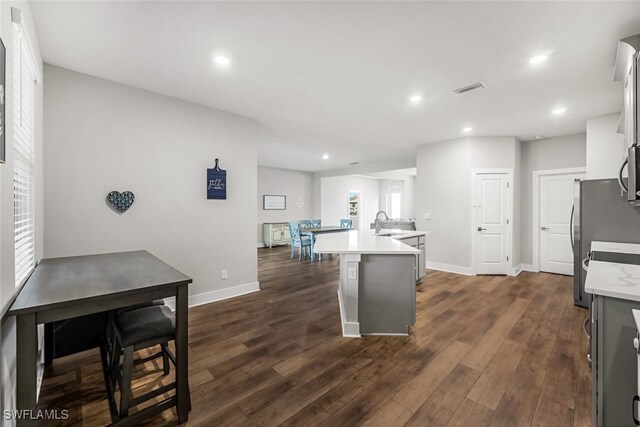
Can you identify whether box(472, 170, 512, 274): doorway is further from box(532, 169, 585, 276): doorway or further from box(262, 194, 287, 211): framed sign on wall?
box(262, 194, 287, 211): framed sign on wall

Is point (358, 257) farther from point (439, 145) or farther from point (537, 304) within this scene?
point (439, 145)

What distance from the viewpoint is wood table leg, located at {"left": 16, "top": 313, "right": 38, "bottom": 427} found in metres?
1.13

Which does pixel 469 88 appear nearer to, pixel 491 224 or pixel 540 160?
pixel 491 224

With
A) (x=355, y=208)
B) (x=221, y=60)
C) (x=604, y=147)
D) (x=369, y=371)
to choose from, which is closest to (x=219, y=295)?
(x=369, y=371)

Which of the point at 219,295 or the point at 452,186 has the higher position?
the point at 452,186

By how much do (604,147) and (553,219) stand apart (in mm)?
1713

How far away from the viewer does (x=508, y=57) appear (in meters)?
2.36

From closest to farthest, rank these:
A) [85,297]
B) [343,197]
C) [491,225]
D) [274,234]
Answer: [85,297] → [491,225] → [274,234] → [343,197]

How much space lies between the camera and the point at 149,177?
3068 millimetres

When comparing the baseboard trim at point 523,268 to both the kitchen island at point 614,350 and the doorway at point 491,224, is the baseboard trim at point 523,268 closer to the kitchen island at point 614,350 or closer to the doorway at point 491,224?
the doorway at point 491,224

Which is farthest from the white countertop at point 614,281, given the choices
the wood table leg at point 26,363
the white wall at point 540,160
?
the white wall at point 540,160

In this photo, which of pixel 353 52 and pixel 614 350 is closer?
pixel 614 350

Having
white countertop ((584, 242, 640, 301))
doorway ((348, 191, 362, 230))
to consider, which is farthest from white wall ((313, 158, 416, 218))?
white countertop ((584, 242, 640, 301))

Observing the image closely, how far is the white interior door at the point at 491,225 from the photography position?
499cm
